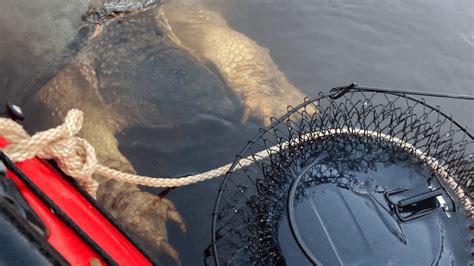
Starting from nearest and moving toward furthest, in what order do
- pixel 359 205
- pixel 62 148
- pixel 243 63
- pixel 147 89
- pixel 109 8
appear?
pixel 62 148, pixel 359 205, pixel 147 89, pixel 243 63, pixel 109 8

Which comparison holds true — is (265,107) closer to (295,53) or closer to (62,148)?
(295,53)

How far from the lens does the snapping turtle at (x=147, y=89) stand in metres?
3.48

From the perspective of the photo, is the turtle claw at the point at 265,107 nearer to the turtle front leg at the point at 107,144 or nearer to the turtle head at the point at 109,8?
the turtle front leg at the point at 107,144

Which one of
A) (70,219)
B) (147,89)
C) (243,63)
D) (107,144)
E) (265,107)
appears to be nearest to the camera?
(70,219)

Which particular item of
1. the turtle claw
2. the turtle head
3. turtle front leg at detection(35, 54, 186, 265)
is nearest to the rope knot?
turtle front leg at detection(35, 54, 186, 265)

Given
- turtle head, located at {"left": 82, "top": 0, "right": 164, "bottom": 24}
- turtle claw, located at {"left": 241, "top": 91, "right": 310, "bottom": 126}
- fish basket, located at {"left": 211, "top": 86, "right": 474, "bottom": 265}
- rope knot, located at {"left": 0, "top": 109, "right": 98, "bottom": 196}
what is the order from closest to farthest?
rope knot, located at {"left": 0, "top": 109, "right": 98, "bottom": 196} → fish basket, located at {"left": 211, "top": 86, "right": 474, "bottom": 265} → turtle claw, located at {"left": 241, "top": 91, "right": 310, "bottom": 126} → turtle head, located at {"left": 82, "top": 0, "right": 164, "bottom": 24}

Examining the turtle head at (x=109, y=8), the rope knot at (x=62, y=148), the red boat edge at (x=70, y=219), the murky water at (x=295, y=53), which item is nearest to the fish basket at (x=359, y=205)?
the red boat edge at (x=70, y=219)

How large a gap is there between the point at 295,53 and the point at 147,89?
1.76 metres

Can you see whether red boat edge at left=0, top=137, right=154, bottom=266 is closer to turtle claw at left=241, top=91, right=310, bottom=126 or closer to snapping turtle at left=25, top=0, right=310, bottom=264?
snapping turtle at left=25, top=0, right=310, bottom=264

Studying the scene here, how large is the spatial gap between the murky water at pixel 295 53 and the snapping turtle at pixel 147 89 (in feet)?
0.48

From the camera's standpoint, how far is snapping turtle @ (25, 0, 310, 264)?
3.48m

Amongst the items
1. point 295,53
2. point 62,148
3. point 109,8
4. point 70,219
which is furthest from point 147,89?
point 70,219

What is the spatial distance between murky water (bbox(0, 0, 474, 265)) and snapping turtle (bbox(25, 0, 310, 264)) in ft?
0.48

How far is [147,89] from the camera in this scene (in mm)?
3666
